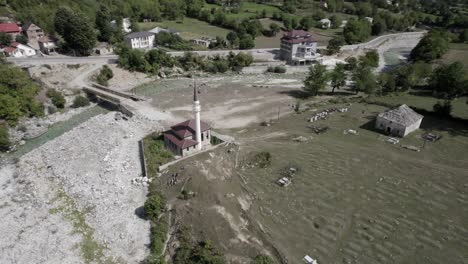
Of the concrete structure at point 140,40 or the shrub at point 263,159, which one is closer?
the shrub at point 263,159

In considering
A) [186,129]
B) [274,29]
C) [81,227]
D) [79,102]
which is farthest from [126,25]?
[81,227]

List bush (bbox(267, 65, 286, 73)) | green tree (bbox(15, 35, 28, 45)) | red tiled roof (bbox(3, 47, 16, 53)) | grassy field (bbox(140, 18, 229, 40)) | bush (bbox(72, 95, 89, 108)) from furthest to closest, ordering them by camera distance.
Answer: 1. grassy field (bbox(140, 18, 229, 40))
2. bush (bbox(267, 65, 286, 73))
3. green tree (bbox(15, 35, 28, 45))
4. red tiled roof (bbox(3, 47, 16, 53))
5. bush (bbox(72, 95, 89, 108))

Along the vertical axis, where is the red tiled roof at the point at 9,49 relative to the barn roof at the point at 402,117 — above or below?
above

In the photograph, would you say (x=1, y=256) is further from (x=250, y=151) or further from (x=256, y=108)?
(x=256, y=108)

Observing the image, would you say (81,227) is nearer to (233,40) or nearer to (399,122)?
(399,122)

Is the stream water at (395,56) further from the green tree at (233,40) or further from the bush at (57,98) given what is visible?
the bush at (57,98)

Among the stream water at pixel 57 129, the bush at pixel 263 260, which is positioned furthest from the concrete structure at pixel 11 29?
the bush at pixel 263 260

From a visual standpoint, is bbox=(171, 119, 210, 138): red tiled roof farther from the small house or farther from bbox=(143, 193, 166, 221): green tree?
the small house

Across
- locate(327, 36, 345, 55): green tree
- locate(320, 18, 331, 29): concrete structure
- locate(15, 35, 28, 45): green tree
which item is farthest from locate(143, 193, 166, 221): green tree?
locate(320, 18, 331, 29): concrete structure
